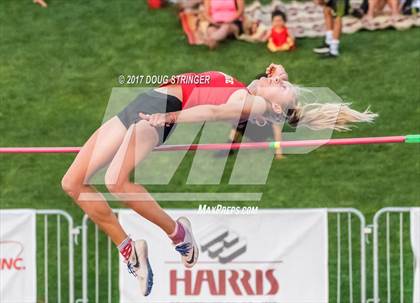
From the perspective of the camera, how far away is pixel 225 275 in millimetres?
10828

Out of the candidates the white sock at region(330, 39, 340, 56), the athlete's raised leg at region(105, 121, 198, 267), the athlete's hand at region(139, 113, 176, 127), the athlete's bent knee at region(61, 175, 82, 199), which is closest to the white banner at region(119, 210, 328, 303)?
the athlete's raised leg at region(105, 121, 198, 267)

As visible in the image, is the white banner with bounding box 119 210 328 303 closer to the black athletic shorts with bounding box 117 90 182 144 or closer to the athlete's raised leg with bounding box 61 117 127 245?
the athlete's raised leg with bounding box 61 117 127 245

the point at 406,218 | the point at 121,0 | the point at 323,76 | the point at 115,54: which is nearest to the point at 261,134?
the point at 406,218

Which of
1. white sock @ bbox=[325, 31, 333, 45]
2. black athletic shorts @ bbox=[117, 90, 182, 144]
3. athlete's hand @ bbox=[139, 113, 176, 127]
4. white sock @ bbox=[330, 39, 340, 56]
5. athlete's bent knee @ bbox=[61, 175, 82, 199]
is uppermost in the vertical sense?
white sock @ bbox=[325, 31, 333, 45]

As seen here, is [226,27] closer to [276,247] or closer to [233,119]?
[276,247]

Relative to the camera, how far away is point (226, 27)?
48.9ft

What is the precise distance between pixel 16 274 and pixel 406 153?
436 centimetres

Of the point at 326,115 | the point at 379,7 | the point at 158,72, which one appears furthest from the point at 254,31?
the point at 326,115

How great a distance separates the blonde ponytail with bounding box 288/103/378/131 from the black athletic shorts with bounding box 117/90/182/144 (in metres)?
0.79

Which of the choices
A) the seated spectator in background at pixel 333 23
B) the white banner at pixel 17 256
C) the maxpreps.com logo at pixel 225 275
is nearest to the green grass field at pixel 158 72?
the seated spectator in background at pixel 333 23

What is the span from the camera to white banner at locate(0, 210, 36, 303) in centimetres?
1091

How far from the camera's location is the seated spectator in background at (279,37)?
1450cm

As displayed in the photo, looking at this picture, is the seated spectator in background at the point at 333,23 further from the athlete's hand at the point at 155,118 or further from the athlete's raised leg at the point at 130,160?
the athlete's hand at the point at 155,118

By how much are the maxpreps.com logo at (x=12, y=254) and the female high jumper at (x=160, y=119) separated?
2121mm
